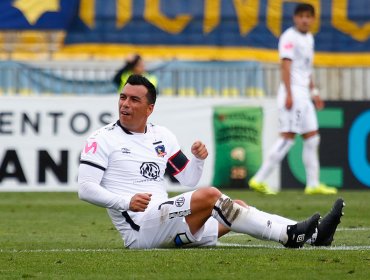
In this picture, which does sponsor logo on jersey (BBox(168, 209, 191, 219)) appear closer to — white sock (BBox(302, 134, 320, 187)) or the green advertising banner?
white sock (BBox(302, 134, 320, 187))

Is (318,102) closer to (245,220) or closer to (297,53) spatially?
(297,53)

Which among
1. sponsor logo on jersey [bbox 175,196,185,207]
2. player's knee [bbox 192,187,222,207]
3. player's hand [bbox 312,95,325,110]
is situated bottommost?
player's hand [bbox 312,95,325,110]

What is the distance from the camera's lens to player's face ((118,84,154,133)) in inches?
357

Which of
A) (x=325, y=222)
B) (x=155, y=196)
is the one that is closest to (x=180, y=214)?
(x=155, y=196)

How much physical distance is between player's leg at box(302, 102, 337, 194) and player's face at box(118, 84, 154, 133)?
7.36 meters

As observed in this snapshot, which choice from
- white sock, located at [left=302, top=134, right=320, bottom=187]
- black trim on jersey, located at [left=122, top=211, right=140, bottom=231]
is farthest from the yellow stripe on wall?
black trim on jersey, located at [left=122, top=211, right=140, bottom=231]

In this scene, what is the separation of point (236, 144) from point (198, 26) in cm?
626

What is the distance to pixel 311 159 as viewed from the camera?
53.7 feet

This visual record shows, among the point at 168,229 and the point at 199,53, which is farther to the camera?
the point at 199,53

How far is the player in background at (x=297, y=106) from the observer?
1619cm

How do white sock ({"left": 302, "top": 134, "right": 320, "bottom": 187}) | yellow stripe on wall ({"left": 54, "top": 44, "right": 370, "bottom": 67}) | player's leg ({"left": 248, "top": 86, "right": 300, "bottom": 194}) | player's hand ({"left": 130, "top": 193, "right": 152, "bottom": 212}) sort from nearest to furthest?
player's hand ({"left": 130, "top": 193, "right": 152, "bottom": 212})
player's leg ({"left": 248, "top": 86, "right": 300, "bottom": 194})
white sock ({"left": 302, "top": 134, "right": 320, "bottom": 187})
yellow stripe on wall ({"left": 54, "top": 44, "right": 370, "bottom": 67})

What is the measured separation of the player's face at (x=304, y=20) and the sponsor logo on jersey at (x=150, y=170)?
24.2 feet

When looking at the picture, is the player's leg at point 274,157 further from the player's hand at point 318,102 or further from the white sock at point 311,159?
the player's hand at point 318,102

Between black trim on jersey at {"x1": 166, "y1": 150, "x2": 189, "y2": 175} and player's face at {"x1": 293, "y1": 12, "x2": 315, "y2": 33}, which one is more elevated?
player's face at {"x1": 293, "y1": 12, "x2": 315, "y2": 33}
